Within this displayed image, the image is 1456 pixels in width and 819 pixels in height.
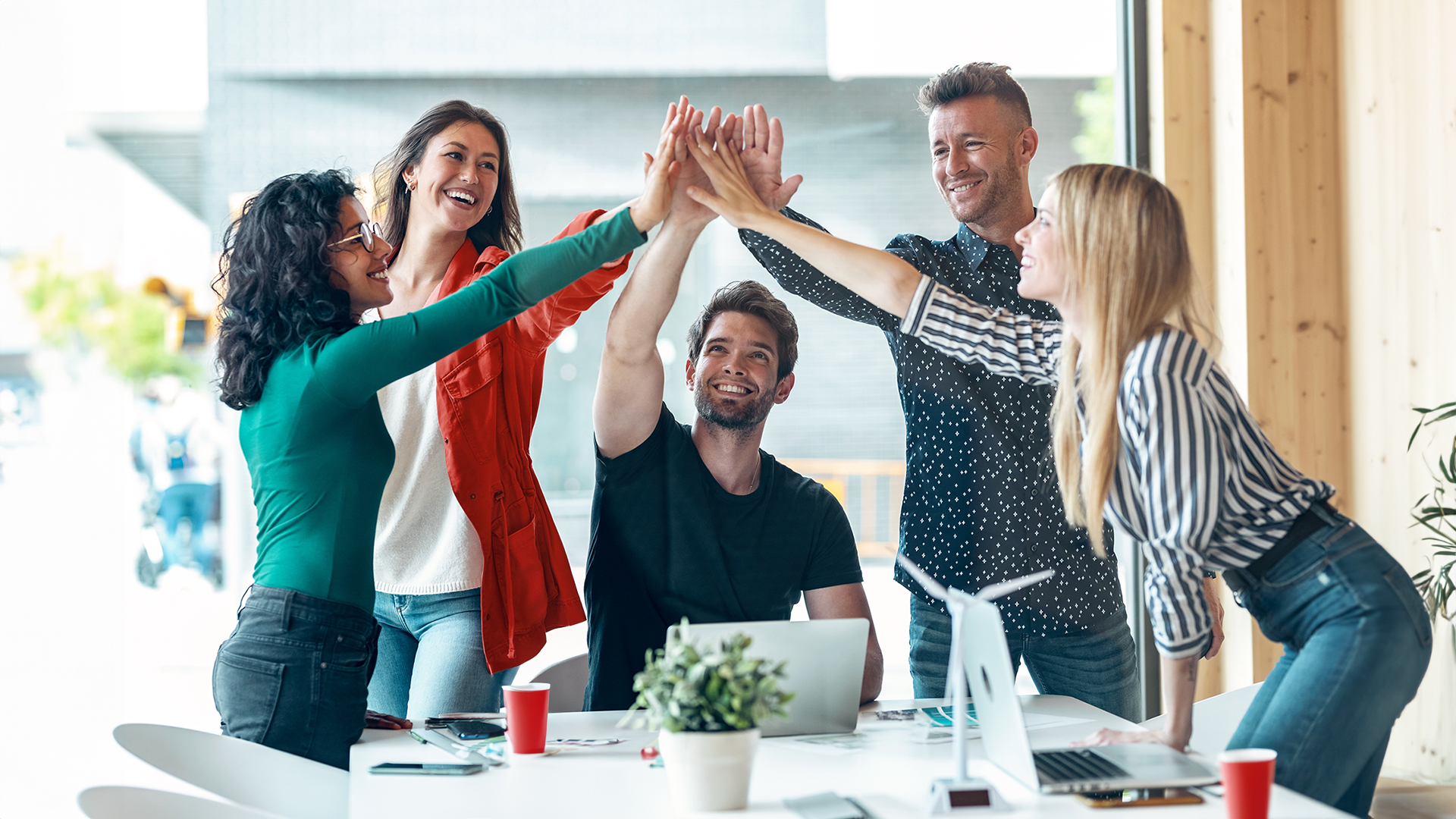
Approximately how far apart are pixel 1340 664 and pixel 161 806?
149cm

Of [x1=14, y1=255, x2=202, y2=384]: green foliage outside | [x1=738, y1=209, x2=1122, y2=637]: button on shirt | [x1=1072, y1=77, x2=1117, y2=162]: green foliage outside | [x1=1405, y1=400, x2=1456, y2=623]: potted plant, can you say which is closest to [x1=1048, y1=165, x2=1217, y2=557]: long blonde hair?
[x1=738, y1=209, x2=1122, y2=637]: button on shirt

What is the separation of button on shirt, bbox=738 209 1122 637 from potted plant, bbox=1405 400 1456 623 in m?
0.84

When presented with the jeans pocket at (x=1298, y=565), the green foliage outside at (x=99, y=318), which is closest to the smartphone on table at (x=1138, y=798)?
the jeans pocket at (x=1298, y=565)

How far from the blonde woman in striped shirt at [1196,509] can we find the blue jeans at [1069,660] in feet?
2.15

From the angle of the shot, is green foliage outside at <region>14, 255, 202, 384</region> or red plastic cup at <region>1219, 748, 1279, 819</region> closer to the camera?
red plastic cup at <region>1219, 748, 1279, 819</region>

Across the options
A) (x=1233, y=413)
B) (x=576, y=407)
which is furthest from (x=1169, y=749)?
(x=576, y=407)

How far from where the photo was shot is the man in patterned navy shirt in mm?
2152

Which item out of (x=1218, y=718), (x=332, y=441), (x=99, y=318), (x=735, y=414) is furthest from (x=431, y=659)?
(x=99, y=318)

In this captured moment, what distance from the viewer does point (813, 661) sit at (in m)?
1.54

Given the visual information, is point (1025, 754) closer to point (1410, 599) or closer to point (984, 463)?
point (1410, 599)

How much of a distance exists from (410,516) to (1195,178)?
7.95 feet

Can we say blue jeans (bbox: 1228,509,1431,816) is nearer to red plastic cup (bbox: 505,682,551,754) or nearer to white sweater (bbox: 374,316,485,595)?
red plastic cup (bbox: 505,682,551,754)

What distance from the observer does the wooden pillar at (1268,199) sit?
10.1ft

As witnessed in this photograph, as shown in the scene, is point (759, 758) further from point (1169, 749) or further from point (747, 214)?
point (747, 214)
